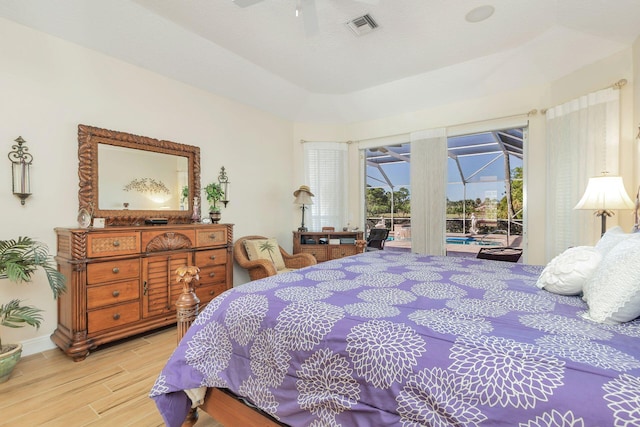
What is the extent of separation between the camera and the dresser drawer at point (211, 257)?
3.26 metres

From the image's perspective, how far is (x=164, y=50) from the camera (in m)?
3.11

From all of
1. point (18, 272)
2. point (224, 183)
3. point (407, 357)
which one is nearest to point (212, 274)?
point (224, 183)

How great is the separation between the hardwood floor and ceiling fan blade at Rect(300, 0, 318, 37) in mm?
2814

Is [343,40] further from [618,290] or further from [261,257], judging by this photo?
[618,290]

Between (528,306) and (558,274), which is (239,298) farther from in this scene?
(558,274)

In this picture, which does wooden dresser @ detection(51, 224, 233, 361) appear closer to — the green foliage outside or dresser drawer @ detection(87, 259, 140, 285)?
dresser drawer @ detection(87, 259, 140, 285)

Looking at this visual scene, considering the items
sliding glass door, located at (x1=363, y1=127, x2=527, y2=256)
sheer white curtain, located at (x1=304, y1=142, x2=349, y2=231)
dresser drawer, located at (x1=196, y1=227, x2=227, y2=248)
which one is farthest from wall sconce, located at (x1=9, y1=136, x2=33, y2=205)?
sliding glass door, located at (x1=363, y1=127, x2=527, y2=256)

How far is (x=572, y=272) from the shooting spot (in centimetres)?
148

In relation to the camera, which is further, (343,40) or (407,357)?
(343,40)

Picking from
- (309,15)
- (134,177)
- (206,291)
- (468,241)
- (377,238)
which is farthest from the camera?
(468,241)

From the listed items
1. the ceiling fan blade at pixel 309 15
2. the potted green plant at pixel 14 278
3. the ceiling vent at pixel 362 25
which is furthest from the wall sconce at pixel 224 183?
the ceiling vent at pixel 362 25

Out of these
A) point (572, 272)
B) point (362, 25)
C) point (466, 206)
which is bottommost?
point (572, 272)

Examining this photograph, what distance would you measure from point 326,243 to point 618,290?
12.0 feet

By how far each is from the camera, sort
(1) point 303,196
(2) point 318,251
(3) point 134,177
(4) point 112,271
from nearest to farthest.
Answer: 1. (4) point 112,271
2. (3) point 134,177
3. (2) point 318,251
4. (1) point 303,196
